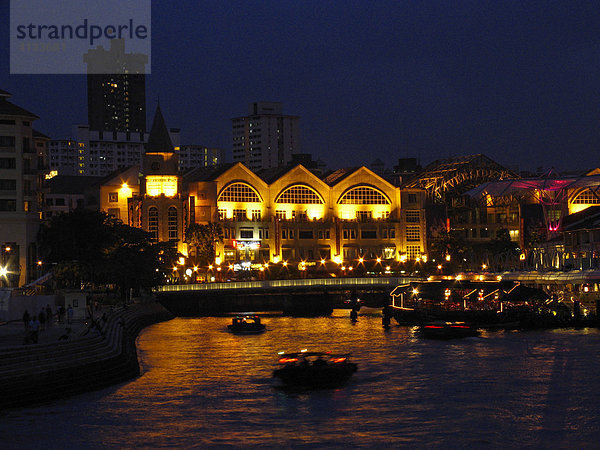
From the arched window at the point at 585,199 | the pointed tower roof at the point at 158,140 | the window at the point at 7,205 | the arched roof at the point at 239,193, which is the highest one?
the pointed tower roof at the point at 158,140

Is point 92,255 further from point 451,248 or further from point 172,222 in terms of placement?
point 451,248

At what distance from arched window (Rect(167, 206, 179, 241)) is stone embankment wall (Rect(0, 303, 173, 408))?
264 ft

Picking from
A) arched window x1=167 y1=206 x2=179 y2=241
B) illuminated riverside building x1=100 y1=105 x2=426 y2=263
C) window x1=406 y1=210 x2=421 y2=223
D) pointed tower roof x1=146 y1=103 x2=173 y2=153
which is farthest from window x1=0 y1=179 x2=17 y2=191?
window x1=406 y1=210 x2=421 y2=223

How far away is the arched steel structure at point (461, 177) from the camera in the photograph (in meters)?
177

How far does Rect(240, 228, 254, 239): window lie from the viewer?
505ft

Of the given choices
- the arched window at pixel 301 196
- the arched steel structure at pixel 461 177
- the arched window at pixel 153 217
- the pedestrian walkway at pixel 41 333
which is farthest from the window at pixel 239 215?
the pedestrian walkway at pixel 41 333

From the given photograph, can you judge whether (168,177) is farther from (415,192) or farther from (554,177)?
(554,177)

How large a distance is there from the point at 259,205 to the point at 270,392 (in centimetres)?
10182

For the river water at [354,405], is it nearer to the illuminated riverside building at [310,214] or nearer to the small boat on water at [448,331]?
the small boat on water at [448,331]

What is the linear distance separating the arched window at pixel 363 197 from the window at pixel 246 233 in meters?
19.0

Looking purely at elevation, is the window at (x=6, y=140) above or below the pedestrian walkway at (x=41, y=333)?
above

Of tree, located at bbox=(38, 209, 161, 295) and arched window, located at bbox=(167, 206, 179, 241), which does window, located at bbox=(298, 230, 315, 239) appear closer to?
arched window, located at bbox=(167, 206, 179, 241)

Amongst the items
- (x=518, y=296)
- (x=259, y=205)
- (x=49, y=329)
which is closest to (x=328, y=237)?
(x=259, y=205)

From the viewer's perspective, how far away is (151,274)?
11281 centimetres
